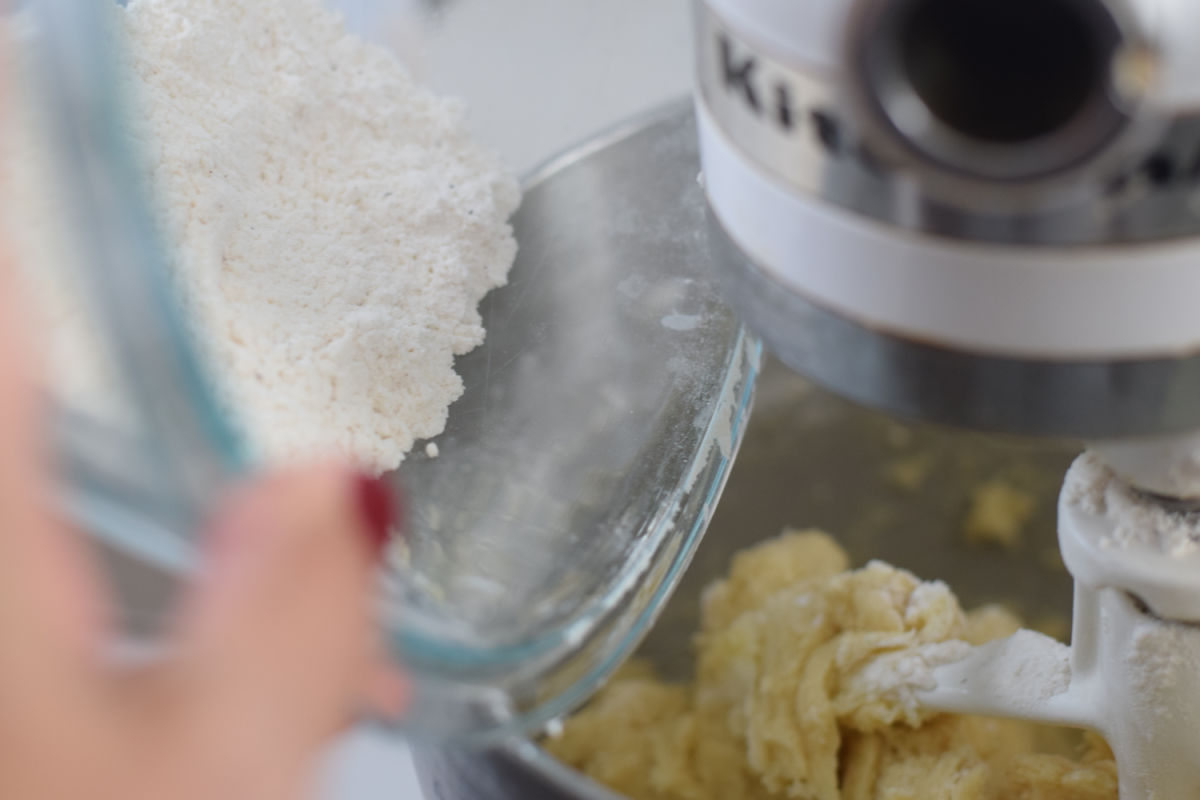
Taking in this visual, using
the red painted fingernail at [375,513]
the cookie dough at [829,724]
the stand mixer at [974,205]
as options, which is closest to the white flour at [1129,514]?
the stand mixer at [974,205]

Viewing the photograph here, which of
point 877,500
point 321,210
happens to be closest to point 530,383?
point 321,210

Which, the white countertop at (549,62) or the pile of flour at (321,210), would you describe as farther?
the white countertop at (549,62)

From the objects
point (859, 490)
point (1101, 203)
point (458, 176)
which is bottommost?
point (859, 490)

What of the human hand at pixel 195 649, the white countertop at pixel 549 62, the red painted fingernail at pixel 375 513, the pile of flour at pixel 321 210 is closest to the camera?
the human hand at pixel 195 649

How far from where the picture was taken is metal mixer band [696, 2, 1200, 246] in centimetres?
30

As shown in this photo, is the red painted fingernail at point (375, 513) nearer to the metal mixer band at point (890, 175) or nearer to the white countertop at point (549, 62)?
the metal mixer band at point (890, 175)

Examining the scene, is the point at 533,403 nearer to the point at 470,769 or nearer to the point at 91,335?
the point at 470,769

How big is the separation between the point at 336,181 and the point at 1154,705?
1.29 feet

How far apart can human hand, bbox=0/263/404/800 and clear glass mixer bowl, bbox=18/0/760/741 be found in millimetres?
14

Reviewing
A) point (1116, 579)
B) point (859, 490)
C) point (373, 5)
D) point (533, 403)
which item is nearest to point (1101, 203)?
point (1116, 579)

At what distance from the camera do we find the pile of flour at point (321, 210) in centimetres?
51

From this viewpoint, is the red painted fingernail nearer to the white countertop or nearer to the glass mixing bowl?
the white countertop

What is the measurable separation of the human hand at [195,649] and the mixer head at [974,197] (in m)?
0.14

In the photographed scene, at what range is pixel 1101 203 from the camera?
0.99 feet
